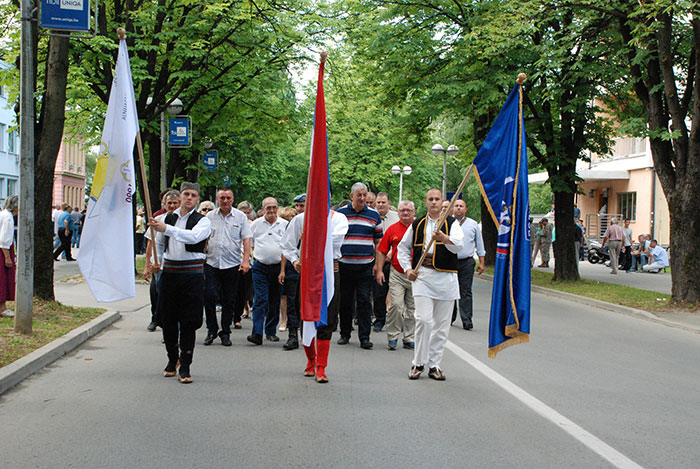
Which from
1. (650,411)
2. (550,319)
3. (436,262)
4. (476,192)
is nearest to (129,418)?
(436,262)

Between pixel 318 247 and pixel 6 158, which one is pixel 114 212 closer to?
pixel 318 247

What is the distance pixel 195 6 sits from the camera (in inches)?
796

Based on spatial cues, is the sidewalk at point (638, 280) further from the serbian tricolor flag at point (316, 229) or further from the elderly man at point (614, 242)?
the serbian tricolor flag at point (316, 229)

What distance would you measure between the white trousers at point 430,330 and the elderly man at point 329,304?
33.4 inches

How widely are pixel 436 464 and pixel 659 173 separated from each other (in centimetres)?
1271

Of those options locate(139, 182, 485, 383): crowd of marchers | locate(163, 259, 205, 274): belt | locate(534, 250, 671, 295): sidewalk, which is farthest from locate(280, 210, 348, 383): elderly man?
locate(534, 250, 671, 295): sidewalk

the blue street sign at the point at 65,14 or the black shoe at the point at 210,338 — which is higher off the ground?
the blue street sign at the point at 65,14

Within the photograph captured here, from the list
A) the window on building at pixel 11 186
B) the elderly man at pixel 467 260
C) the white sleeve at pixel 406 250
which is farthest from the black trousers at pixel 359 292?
the window on building at pixel 11 186

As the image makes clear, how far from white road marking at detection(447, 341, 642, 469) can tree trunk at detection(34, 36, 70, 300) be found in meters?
6.58

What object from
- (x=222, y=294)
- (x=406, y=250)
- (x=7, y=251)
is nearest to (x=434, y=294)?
(x=406, y=250)

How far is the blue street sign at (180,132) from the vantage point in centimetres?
2083

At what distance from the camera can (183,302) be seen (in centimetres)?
796

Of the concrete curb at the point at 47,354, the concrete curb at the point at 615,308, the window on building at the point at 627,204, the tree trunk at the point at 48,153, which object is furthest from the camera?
the window on building at the point at 627,204

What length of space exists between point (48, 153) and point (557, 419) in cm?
880
